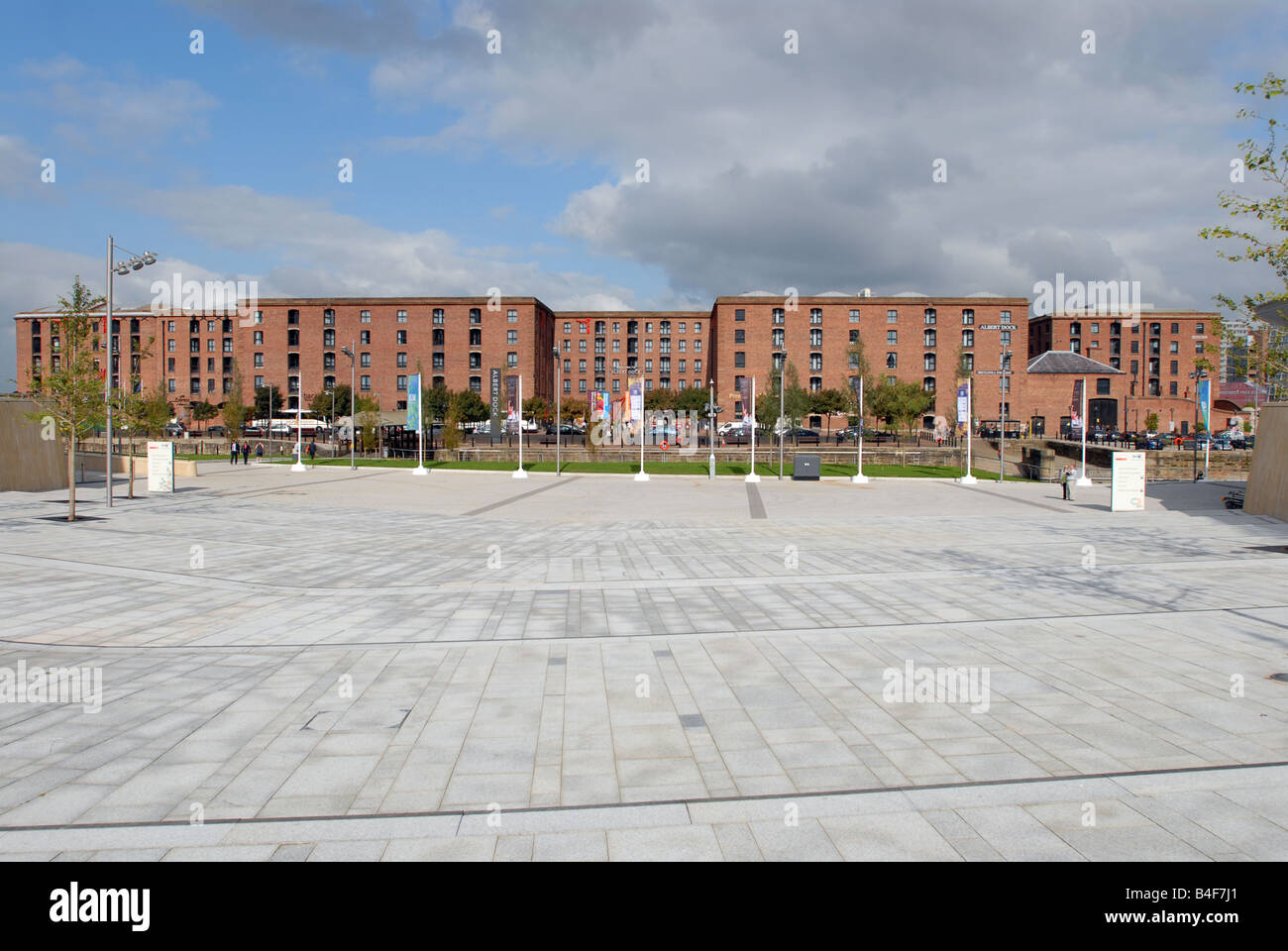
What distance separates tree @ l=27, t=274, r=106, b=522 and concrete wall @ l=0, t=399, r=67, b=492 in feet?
14.5

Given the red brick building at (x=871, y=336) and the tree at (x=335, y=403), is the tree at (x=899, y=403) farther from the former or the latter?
the tree at (x=335, y=403)

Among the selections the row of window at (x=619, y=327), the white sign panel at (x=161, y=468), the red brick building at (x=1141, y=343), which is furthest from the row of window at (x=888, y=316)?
the white sign panel at (x=161, y=468)

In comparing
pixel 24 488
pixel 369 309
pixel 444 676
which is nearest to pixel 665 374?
pixel 369 309

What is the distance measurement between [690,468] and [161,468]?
26.6 m

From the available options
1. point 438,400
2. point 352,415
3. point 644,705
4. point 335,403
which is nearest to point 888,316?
point 438,400

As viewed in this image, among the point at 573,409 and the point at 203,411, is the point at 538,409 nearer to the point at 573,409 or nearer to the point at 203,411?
the point at 573,409

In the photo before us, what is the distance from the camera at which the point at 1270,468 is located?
21.7m

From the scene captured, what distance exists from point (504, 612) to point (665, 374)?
9997 centimetres

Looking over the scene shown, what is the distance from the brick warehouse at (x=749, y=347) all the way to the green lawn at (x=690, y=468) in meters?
31.5
